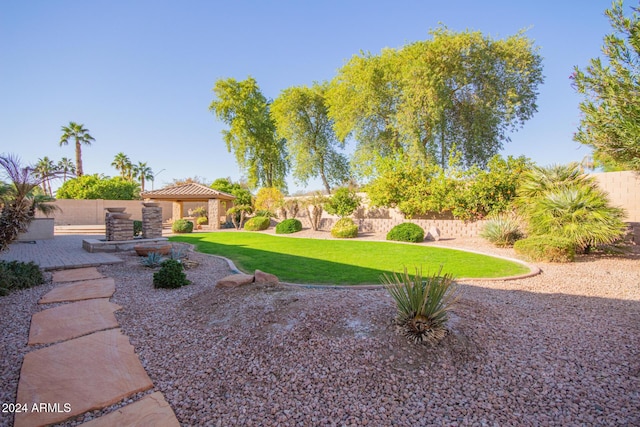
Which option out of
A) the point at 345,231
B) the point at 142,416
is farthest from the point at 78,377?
the point at 345,231

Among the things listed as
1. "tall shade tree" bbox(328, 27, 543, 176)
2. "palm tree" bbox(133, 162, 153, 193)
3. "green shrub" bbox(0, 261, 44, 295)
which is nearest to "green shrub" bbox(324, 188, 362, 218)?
"tall shade tree" bbox(328, 27, 543, 176)

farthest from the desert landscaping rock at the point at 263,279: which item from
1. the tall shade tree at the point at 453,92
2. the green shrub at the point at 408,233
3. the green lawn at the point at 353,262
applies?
the tall shade tree at the point at 453,92

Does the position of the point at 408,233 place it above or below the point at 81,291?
above

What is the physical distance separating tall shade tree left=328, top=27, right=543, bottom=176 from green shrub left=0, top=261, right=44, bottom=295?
53.5ft

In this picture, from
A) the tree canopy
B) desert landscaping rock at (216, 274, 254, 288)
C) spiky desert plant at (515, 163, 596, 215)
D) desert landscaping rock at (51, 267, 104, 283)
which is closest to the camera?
desert landscaping rock at (216, 274, 254, 288)

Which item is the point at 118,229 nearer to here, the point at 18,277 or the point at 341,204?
the point at 18,277

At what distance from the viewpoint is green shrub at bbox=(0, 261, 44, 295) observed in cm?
509

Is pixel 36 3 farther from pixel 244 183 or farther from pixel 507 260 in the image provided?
pixel 244 183

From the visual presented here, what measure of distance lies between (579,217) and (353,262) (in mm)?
6076

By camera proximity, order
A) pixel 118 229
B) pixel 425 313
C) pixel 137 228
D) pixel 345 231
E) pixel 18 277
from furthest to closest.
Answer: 1. pixel 345 231
2. pixel 137 228
3. pixel 118 229
4. pixel 18 277
5. pixel 425 313

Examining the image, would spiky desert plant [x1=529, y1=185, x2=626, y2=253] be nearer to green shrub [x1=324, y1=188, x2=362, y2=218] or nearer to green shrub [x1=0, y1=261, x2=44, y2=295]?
green shrub [x1=324, y1=188, x2=362, y2=218]

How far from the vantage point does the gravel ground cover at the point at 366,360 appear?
2.19 metres

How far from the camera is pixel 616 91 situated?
6387 millimetres

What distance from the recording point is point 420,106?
18.2 m
